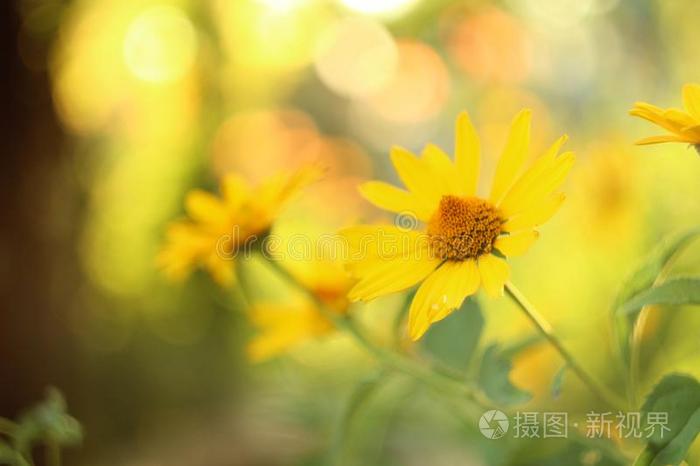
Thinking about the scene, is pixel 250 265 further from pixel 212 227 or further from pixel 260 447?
pixel 212 227

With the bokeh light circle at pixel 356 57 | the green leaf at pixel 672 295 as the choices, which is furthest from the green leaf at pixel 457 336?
the bokeh light circle at pixel 356 57

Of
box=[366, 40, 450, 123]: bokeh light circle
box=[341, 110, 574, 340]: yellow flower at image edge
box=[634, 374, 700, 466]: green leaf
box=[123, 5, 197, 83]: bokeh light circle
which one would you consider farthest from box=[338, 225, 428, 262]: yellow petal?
box=[366, 40, 450, 123]: bokeh light circle

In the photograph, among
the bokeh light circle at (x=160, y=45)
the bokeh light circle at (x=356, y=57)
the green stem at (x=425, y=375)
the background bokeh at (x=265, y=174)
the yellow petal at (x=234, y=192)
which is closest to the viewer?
the green stem at (x=425, y=375)

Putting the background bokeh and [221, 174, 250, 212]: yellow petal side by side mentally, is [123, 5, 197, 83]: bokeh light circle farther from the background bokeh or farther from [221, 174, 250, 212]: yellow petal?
[221, 174, 250, 212]: yellow petal

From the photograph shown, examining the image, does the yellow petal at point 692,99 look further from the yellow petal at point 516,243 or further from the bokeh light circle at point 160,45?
the bokeh light circle at point 160,45

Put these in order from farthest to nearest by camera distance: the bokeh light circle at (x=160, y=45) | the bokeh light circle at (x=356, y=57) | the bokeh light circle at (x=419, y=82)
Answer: the bokeh light circle at (x=356, y=57), the bokeh light circle at (x=419, y=82), the bokeh light circle at (x=160, y=45)

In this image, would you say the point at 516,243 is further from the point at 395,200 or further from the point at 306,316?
the point at 306,316

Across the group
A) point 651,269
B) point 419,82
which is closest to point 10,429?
point 651,269
